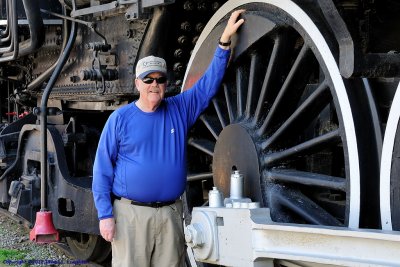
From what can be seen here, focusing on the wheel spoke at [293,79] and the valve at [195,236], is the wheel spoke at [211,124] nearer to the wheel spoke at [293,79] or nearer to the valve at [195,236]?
the wheel spoke at [293,79]

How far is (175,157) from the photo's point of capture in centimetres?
341

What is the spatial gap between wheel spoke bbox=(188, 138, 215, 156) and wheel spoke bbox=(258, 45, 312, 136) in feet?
1.70

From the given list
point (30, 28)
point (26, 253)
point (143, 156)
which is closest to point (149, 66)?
point (143, 156)

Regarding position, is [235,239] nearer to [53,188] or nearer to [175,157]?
[175,157]

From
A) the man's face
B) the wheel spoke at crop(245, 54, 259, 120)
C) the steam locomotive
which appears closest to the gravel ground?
the steam locomotive

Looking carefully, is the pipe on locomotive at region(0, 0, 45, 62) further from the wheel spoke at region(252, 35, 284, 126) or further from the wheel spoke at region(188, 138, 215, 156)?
the wheel spoke at region(252, 35, 284, 126)

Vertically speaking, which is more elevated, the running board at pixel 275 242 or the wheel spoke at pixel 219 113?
the wheel spoke at pixel 219 113

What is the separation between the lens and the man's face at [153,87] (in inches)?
131

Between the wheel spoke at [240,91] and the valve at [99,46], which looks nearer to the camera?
the wheel spoke at [240,91]

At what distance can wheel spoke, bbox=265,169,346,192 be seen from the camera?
277cm

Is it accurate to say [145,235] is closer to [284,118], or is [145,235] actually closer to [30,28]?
[284,118]

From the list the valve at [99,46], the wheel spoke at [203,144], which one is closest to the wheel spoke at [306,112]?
the wheel spoke at [203,144]

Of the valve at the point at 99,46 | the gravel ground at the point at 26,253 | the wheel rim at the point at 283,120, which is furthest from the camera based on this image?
the gravel ground at the point at 26,253

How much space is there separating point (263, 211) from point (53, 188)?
248cm
